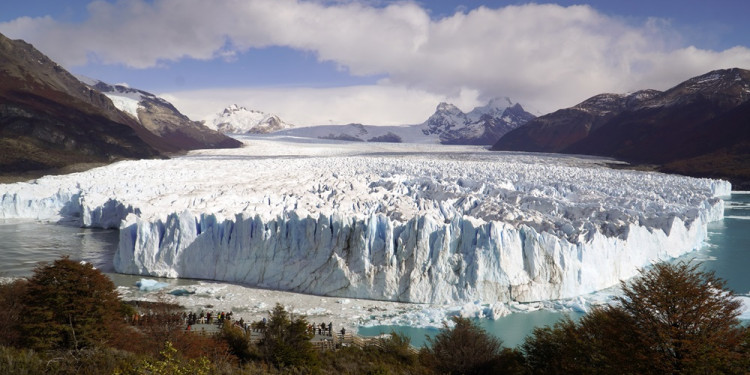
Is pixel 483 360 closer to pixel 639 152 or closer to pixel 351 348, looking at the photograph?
pixel 351 348

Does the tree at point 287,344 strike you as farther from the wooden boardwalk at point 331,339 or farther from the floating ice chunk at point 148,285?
the floating ice chunk at point 148,285

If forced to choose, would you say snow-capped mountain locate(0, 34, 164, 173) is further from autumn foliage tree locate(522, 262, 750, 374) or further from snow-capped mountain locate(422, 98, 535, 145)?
snow-capped mountain locate(422, 98, 535, 145)

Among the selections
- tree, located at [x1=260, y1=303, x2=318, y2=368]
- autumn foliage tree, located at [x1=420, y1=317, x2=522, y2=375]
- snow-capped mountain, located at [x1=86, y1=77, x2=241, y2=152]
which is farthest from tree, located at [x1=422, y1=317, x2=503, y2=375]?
snow-capped mountain, located at [x1=86, y1=77, x2=241, y2=152]

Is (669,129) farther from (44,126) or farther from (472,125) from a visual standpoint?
(472,125)

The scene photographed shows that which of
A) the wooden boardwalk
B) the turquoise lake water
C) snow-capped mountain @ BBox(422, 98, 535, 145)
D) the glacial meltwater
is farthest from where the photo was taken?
snow-capped mountain @ BBox(422, 98, 535, 145)

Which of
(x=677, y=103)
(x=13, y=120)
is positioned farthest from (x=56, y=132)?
(x=677, y=103)

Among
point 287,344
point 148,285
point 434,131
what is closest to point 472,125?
point 434,131
